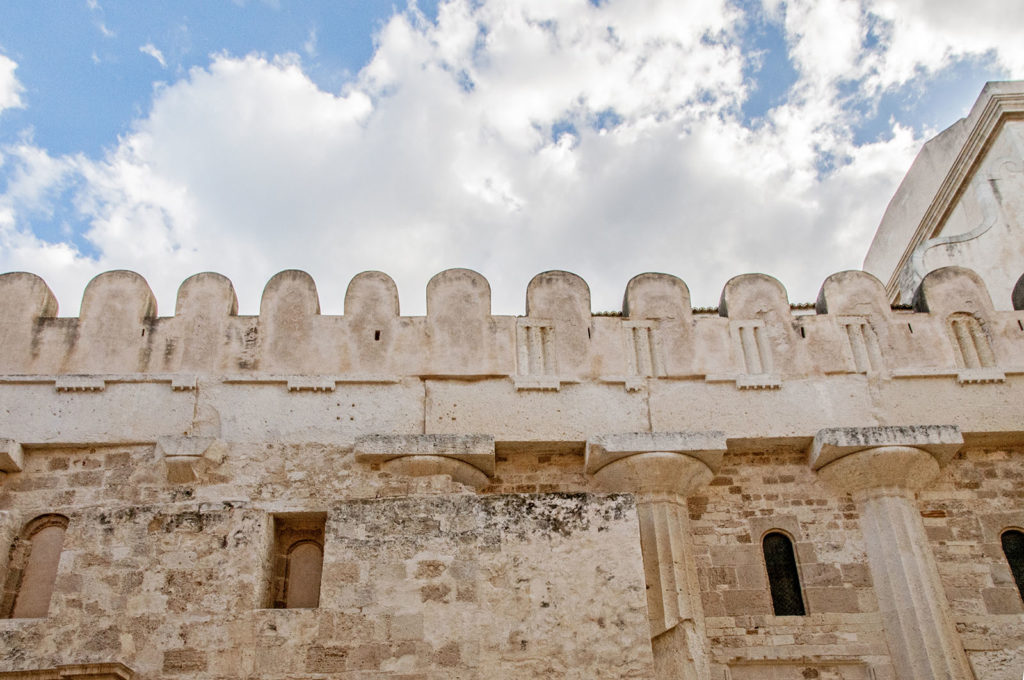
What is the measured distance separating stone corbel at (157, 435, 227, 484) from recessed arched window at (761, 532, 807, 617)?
4940 millimetres

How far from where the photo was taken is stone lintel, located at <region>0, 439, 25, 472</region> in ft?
26.7

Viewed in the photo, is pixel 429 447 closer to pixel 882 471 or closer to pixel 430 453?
pixel 430 453

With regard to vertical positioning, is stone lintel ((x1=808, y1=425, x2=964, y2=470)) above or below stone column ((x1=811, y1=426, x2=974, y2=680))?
above

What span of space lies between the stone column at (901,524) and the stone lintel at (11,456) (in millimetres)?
7206

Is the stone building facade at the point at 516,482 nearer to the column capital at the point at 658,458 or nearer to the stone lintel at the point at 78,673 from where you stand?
the column capital at the point at 658,458

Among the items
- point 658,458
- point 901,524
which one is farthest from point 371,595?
point 901,524

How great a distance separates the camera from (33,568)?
782 cm

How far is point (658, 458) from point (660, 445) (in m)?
0.13

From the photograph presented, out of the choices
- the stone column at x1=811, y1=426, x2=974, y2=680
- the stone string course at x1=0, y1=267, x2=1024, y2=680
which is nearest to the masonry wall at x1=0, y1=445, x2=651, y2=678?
the stone string course at x1=0, y1=267, x2=1024, y2=680

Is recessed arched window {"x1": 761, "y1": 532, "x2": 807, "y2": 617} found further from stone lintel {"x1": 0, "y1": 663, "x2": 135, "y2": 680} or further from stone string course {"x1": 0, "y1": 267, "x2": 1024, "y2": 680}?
stone lintel {"x1": 0, "y1": 663, "x2": 135, "y2": 680}

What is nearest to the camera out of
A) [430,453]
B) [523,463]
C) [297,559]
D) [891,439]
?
[297,559]

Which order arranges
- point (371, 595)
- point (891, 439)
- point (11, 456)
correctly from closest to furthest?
1. point (371, 595)
2. point (11, 456)
3. point (891, 439)

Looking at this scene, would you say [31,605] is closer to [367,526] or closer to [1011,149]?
[367,526]

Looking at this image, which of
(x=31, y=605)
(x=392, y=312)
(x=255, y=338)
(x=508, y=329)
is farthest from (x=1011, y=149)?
(x=31, y=605)
